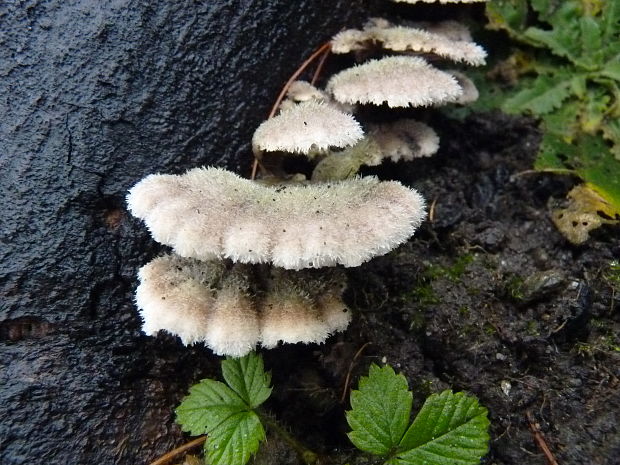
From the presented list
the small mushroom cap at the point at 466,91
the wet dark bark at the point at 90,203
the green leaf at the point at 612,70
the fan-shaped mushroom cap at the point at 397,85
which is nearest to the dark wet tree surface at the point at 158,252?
the wet dark bark at the point at 90,203

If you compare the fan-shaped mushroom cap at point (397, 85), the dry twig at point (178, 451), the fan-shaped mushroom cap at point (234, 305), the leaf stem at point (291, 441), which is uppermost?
the fan-shaped mushroom cap at point (397, 85)

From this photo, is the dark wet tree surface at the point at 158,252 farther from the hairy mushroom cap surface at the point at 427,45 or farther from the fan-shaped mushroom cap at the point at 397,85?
the fan-shaped mushroom cap at the point at 397,85

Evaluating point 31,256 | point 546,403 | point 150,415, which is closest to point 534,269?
point 546,403

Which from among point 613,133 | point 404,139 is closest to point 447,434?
point 404,139

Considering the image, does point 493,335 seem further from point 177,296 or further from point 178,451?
point 178,451

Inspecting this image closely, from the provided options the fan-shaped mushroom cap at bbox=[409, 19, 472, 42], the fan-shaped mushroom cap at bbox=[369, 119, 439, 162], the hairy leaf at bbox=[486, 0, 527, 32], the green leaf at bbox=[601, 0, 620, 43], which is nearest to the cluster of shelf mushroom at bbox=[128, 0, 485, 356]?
the fan-shaped mushroom cap at bbox=[369, 119, 439, 162]

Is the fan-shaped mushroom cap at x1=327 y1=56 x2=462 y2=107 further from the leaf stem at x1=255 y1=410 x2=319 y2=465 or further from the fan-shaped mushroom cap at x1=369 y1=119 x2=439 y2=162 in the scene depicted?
the leaf stem at x1=255 y1=410 x2=319 y2=465
